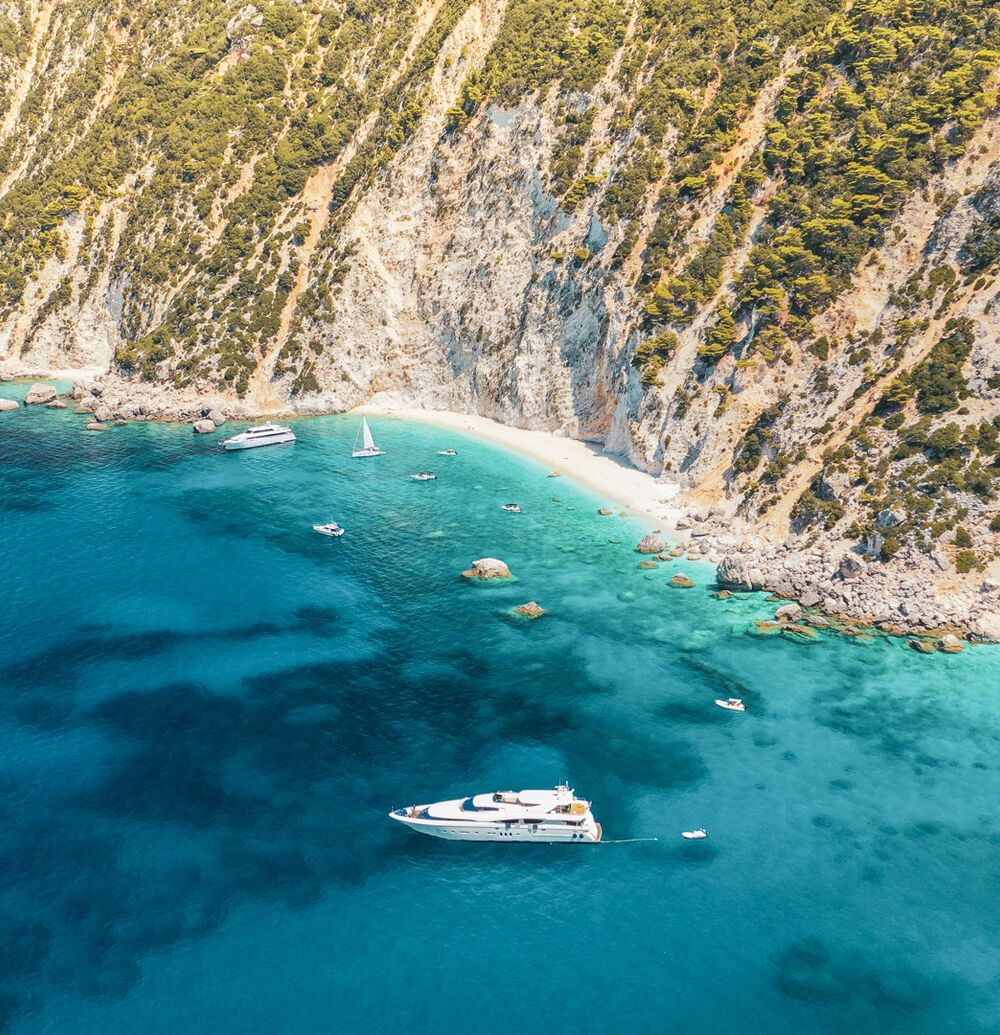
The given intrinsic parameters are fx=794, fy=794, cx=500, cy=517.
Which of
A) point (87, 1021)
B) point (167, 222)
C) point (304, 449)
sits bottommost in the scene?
point (87, 1021)

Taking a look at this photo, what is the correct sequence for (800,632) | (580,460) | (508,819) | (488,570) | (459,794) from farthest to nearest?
(580,460) < (488,570) < (800,632) < (459,794) < (508,819)

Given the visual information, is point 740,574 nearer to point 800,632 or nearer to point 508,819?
point 800,632

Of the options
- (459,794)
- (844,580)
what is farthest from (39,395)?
(844,580)

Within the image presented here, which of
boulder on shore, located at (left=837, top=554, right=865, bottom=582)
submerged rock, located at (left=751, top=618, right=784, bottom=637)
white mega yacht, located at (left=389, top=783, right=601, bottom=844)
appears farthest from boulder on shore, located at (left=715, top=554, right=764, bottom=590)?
white mega yacht, located at (left=389, top=783, right=601, bottom=844)

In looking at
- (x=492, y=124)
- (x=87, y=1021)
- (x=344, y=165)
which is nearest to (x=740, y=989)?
(x=87, y=1021)

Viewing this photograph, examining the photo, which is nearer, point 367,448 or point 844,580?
point 844,580

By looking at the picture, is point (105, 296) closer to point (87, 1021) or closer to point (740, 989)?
point (87, 1021)

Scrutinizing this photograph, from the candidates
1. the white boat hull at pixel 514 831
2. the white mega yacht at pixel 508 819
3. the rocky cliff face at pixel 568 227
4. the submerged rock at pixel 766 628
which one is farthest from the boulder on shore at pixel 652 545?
the white boat hull at pixel 514 831
